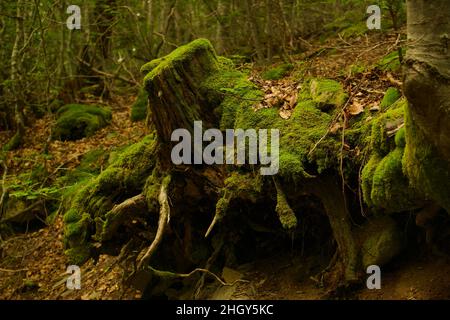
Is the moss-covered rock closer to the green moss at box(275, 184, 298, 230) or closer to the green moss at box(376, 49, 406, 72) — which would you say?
the green moss at box(275, 184, 298, 230)

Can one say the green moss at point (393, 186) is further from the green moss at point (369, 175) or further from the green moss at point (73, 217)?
the green moss at point (73, 217)

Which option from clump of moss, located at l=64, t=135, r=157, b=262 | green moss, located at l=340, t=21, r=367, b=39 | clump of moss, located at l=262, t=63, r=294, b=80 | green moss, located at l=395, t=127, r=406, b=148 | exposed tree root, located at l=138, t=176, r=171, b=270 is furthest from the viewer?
green moss, located at l=340, t=21, r=367, b=39

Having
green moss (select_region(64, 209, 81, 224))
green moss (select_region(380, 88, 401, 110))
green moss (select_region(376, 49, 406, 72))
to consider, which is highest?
green moss (select_region(376, 49, 406, 72))

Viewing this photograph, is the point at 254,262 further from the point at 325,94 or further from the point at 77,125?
the point at 77,125

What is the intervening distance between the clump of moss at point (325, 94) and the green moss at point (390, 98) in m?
0.53

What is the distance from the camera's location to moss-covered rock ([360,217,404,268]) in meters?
5.04

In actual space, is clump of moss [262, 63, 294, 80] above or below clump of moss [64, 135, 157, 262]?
above

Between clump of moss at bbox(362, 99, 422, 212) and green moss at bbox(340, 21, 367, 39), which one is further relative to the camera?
green moss at bbox(340, 21, 367, 39)

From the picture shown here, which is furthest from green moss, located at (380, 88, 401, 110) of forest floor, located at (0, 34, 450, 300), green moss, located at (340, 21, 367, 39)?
green moss, located at (340, 21, 367, 39)

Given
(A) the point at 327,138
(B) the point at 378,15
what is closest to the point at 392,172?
(A) the point at 327,138

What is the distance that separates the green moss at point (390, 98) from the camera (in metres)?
4.82

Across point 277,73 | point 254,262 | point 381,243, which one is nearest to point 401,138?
point 381,243

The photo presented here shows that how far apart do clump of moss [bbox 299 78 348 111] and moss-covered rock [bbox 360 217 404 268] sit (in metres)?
1.36

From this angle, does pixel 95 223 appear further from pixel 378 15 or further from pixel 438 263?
pixel 378 15
